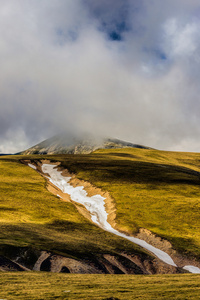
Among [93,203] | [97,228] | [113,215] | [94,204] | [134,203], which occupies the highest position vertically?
→ [134,203]

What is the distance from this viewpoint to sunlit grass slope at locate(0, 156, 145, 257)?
42.5 meters

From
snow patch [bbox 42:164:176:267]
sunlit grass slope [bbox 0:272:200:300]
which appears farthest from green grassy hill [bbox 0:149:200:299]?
snow patch [bbox 42:164:176:267]


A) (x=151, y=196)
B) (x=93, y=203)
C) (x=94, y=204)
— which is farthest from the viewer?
(x=151, y=196)

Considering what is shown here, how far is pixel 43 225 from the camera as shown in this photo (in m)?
57.8

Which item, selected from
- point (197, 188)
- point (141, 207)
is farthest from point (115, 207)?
point (197, 188)

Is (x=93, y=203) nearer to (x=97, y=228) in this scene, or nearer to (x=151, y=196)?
(x=151, y=196)

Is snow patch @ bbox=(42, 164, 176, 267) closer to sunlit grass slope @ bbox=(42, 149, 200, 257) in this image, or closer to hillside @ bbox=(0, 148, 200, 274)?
hillside @ bbox=(0, 148, 200, 274)

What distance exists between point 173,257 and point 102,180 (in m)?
54.0

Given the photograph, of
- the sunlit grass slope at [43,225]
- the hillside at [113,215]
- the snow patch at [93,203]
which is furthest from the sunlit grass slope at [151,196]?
the sunlit grass slope at [43,225]

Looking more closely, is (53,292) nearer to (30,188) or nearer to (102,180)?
(30,188)

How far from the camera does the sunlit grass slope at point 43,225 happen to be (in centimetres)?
4253

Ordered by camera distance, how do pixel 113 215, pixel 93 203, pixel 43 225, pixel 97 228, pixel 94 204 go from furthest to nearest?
1. pixel 93 203
2. pixel 94 204
3. pixel 113 215
4. pixel 97 228
5. pixel 43 225

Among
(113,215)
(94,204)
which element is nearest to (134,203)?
(113,215)

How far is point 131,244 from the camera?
5309cm
